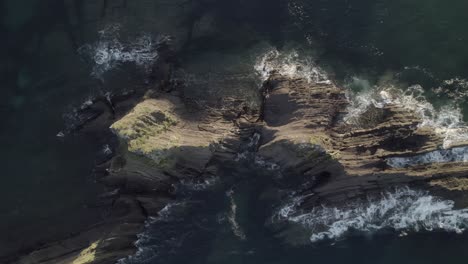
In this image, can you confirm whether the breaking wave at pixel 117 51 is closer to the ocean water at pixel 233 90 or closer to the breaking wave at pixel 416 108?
the ocean water at pixel 233 90

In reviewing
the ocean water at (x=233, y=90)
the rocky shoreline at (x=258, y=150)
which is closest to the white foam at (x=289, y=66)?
A: the ocean water at (x=233, y=90)

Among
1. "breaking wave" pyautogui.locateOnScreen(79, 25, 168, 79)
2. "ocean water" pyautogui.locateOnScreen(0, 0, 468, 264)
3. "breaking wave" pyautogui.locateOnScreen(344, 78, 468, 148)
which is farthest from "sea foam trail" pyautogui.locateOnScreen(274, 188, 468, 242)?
"breaking wave" pyautogui.locateOnScreen(79, 25, 168, 79)

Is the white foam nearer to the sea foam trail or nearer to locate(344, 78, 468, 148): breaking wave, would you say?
locate(344, 78, 468, 148): breaking wave

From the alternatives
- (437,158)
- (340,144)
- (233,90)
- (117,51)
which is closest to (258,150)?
(233,90)

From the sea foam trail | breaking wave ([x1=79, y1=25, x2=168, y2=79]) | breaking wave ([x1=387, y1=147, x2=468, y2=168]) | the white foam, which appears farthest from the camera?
breaking wave ([x1=79, y1=25, x2=168, y2=79])

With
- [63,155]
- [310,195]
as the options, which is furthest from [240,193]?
[63,155]

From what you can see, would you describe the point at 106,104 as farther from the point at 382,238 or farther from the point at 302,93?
the point at 382,238

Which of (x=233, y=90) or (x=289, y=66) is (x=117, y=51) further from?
(x=289, y=66)
